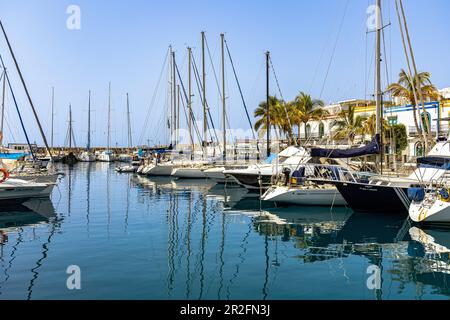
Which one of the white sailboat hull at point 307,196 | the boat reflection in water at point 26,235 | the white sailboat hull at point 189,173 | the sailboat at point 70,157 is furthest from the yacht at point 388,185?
the sailboat at point 70,157

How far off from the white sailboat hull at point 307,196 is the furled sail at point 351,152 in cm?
219

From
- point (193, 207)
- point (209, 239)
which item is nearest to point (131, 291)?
point (209, 239)

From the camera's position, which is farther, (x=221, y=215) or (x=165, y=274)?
(x=221, y=215)

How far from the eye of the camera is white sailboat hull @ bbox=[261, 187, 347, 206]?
25453 mm

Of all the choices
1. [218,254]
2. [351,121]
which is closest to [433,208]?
[218,254]

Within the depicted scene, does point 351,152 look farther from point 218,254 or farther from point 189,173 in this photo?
point 189,173

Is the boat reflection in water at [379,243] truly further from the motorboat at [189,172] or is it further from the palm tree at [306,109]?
the palm tree at [306,109]

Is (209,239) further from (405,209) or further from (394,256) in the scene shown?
(405,209)

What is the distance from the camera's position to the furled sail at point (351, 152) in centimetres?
2472

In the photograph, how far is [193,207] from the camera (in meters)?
27.2

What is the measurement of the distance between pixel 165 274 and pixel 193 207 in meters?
15.0

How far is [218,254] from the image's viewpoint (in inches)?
582

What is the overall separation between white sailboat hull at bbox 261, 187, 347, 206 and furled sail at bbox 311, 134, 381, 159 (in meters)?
2.19

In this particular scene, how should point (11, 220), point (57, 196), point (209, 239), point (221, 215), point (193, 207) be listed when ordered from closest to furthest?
point (209, 239), point (11, 220), point (221, 215), point (193, 207), point (57, 196)
